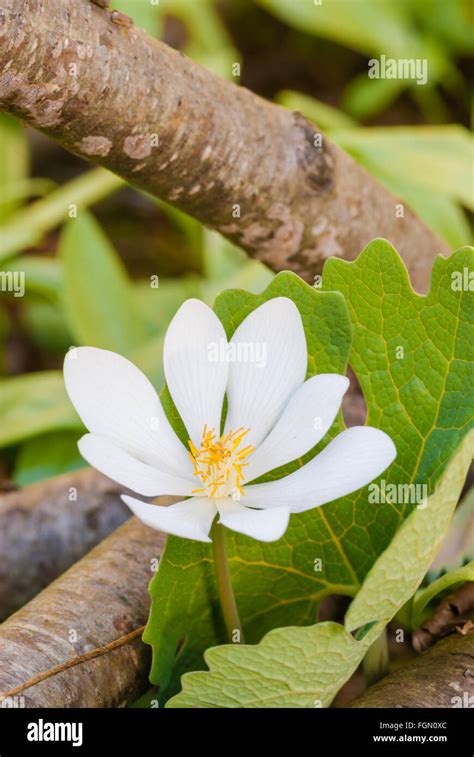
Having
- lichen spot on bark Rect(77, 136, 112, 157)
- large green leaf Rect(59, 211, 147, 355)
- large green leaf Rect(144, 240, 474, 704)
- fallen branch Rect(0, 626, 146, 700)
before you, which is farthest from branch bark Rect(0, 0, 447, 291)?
large green leaf Rect(59, 211, 147, 355)

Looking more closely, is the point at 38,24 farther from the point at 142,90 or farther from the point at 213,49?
the point at 213,49

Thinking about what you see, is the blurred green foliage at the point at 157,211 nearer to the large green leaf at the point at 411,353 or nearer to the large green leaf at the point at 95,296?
the large green leaf at the point at 95,296

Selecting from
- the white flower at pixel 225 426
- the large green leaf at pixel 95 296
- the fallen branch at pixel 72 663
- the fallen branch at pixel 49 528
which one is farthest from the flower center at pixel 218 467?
the large green leaf at pixel 95 296

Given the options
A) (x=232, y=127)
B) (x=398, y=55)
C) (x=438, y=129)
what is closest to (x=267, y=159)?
(x=232, y=127)

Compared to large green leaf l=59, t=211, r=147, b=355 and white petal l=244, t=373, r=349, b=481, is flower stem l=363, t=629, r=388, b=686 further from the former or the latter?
large green leaf l=59, t=211, r=147, b=355

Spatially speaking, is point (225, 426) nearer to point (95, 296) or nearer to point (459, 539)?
point (459, 539)

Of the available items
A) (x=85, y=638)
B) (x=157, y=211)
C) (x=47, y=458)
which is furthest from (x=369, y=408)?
(x=157, y=211)
